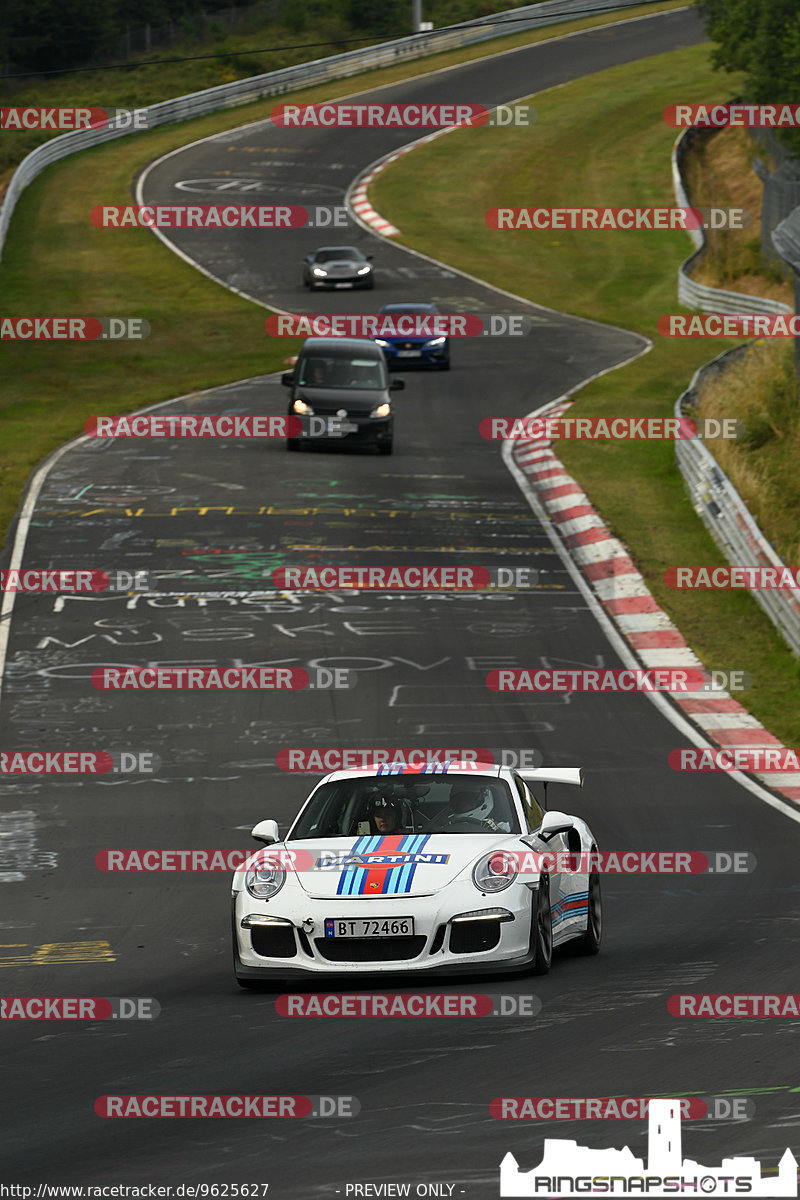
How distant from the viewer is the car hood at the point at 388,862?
9.26 meters

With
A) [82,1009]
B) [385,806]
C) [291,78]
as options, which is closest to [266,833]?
[385,806]

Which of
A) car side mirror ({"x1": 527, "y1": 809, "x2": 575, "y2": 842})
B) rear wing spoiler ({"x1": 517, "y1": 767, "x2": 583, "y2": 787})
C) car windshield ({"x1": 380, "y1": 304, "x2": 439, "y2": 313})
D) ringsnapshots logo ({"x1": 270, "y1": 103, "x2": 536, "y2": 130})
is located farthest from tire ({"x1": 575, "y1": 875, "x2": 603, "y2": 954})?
ringsnapshots logo ({"x1": 270, "y1": 103, "x2": 536, "y2": 130})

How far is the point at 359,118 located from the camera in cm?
7288

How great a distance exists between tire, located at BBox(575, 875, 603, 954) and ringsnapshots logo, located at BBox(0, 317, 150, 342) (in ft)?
118

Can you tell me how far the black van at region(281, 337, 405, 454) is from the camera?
3111cm

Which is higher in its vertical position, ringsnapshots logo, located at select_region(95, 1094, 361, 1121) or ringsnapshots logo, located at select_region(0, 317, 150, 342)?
ringsnapshots logo, located at select_region(95, 1094, 361, 1121)

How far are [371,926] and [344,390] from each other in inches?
896

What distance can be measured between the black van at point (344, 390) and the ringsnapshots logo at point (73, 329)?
14347 mm

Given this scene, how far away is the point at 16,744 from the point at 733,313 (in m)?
31.7

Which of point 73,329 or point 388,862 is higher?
point 388,862

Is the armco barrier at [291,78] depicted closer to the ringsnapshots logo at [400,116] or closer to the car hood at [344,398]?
the ringsnapshots logo at [400,116]

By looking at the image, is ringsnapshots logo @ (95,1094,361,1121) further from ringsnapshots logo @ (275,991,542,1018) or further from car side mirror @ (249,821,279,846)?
car side mirror @ (249,821,279,846)

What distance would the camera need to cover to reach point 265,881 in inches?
377

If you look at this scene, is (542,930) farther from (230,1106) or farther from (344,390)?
(344,390)
